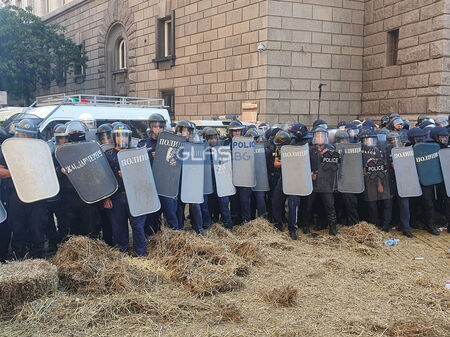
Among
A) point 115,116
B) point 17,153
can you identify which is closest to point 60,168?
point 17,153

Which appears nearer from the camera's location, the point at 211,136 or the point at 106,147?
the point at 106,147

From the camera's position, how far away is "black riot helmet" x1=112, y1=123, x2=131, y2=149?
5309mm

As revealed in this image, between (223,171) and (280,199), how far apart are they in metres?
0.96

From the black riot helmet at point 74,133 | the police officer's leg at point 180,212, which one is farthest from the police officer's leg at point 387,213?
the black riot helmet at point 74,133

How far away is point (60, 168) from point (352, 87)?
37.8 feet

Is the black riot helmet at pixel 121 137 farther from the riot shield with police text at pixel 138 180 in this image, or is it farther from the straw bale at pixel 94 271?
the straw bale at pixel 94 271

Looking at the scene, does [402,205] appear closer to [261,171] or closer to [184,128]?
[261,171]

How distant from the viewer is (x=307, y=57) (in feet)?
45.4

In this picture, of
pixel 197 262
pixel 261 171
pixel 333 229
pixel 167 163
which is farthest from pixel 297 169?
pixel 197 262

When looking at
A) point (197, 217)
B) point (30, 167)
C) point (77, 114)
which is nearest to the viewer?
point (30, 167)

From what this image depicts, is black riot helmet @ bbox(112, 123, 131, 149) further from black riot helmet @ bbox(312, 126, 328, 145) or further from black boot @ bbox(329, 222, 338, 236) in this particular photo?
black boot @ bbox(329, 222, 338, 236)

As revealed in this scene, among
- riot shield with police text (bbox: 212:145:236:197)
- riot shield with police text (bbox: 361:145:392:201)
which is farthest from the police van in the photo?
riot shield with police text (bbox: 361:145:392:201)

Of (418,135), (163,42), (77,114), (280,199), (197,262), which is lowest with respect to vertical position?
(197,262)

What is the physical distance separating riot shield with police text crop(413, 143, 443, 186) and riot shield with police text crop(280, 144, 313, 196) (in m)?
1.71
